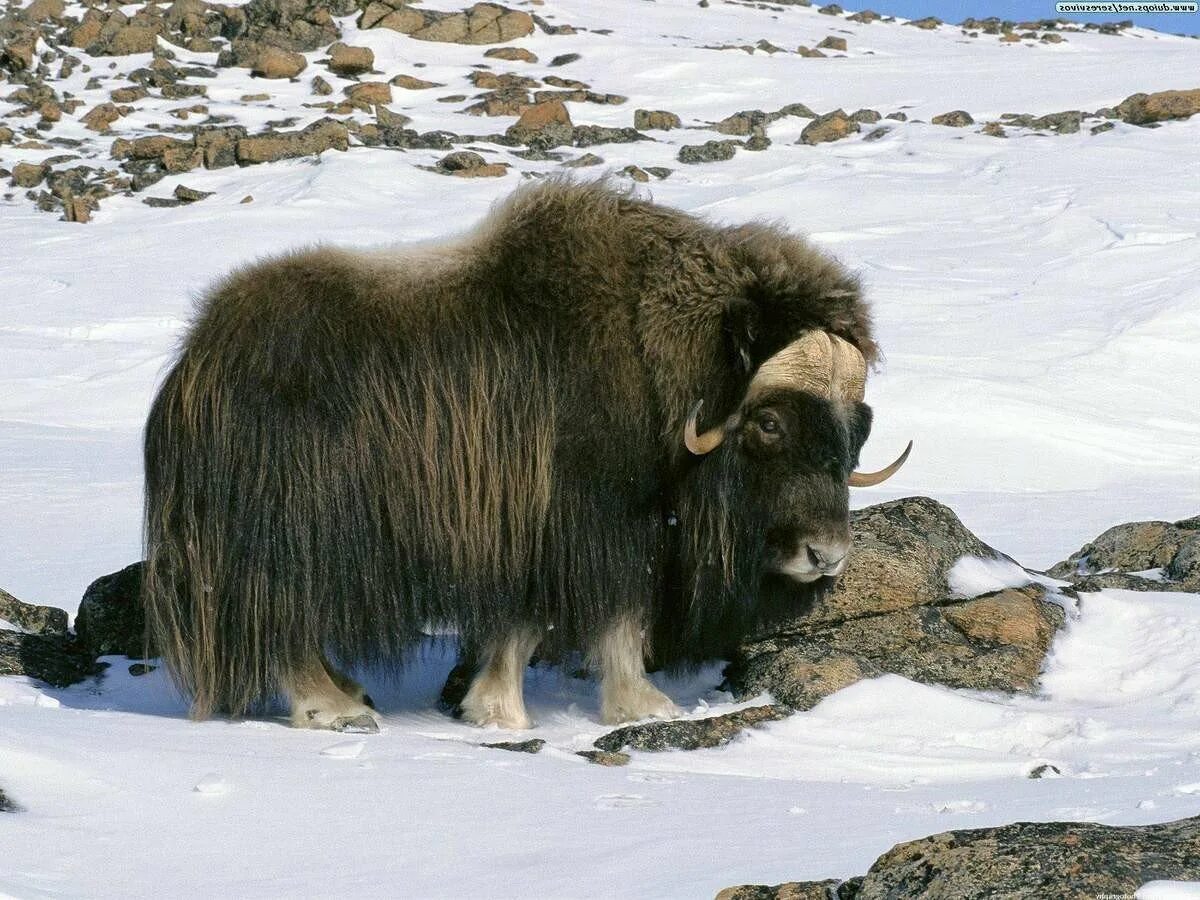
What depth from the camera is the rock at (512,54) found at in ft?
87.7

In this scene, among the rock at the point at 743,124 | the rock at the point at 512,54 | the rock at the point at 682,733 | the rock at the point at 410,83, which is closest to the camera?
the rock at the point at 682,733

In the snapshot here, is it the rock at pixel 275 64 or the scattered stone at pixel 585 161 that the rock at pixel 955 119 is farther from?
the rock at pixel 275 64

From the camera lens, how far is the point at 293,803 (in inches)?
104

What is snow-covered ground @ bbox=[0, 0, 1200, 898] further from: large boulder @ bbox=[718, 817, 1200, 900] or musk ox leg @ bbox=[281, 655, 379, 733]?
large boulder @ bbox=[718, 817, 1200, 900]

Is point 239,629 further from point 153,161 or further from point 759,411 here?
point 153,161

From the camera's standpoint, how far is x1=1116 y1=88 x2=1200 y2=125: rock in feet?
65.7

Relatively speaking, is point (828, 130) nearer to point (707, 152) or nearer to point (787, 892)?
point (707, 152)

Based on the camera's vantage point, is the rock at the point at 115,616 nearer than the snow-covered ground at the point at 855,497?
No

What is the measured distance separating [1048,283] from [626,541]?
32.8 ft

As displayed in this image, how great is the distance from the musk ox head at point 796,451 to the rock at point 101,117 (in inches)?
807

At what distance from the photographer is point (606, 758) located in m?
3.34

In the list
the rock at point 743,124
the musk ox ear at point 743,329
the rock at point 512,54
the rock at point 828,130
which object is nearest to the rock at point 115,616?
the musk ox ear at point 743,329

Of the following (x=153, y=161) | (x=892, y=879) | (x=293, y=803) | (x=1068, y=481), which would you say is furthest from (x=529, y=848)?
(x=153, y=161)

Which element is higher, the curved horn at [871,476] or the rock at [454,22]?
the rock at [454,22]
